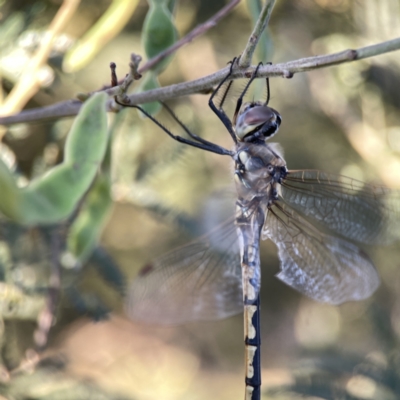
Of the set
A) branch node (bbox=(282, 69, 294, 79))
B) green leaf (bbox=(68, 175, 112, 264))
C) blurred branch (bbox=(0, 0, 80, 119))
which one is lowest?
green leaf (bbox=(68, 175, 112, 264))

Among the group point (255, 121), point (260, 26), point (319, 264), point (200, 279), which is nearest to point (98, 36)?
point (255, 121)

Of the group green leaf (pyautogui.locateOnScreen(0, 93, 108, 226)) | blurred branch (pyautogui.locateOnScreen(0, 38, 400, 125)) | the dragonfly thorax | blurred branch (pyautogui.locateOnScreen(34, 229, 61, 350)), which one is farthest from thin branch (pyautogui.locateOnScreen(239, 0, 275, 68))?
blurred branch (pyautogui.locateOnScreen(34, 229, 61, 350))

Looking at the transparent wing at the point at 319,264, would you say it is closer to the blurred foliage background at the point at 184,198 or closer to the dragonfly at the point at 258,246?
the dragonfly at the point at 258,246

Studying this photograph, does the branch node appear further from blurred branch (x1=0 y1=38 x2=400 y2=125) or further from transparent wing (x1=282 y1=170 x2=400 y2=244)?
transparent wing (x1=282 y1=170 x2=400 y2=244)

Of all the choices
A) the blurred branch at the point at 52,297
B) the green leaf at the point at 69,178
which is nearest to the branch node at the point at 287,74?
the green leaf at the point at 69,178

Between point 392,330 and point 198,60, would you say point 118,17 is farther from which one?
point 392,330

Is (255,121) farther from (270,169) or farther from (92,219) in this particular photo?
(92,219)
